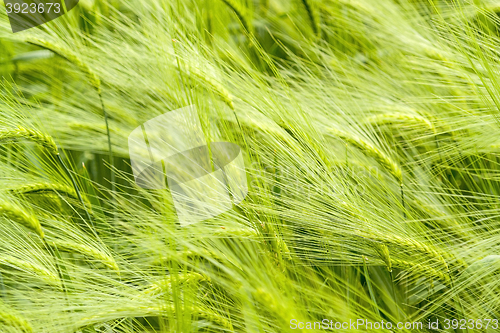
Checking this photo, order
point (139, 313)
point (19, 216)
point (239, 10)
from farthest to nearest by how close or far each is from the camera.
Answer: point (239, 10) → point (19, 216) → point (139, 313)

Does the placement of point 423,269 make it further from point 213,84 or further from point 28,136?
point 28,136

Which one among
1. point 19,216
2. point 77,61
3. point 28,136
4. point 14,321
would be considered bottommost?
point 14,321

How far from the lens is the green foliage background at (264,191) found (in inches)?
23.0

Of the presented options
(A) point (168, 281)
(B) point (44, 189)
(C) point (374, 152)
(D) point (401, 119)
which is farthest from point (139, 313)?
(D) point (401, 119)

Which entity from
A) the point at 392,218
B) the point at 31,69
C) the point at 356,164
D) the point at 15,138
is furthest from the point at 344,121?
the point at 31,69

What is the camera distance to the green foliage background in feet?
1.91

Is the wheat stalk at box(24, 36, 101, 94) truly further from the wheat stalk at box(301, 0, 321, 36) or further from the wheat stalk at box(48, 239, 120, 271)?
the wheat stalk at box(301, 0, 321, 36)

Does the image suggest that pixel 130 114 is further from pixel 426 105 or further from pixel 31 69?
pixel 426 105

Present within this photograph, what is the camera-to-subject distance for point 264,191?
1.98 ft

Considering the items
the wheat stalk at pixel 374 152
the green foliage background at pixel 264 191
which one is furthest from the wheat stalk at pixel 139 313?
the wheat stalk at pixel 374 152

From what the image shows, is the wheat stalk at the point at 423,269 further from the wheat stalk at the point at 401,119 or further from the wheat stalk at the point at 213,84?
the wheat stalk at the point at 213,84

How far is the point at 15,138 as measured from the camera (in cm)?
73

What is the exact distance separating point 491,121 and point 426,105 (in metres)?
0.21

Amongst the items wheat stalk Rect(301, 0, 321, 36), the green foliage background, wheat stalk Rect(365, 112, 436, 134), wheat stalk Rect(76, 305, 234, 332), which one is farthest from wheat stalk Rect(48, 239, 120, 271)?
wheat stalk Rect(301, 0, 321, 36)
